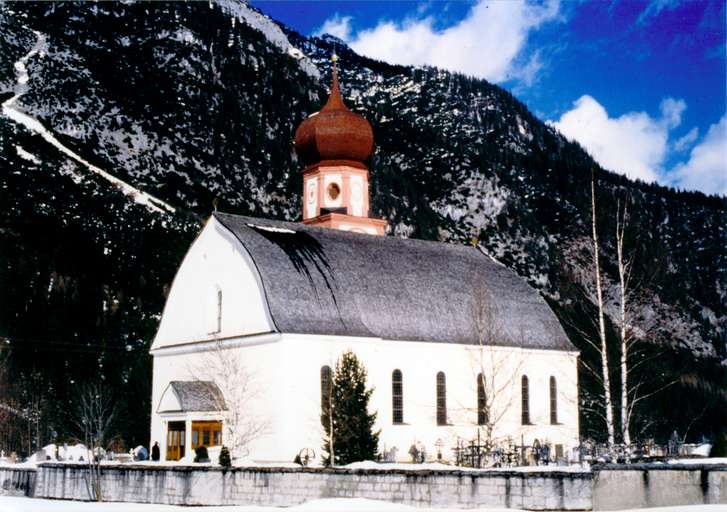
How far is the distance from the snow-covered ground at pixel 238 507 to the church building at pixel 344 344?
29.1 ft

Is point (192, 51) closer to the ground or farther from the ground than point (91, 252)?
farther from the ground

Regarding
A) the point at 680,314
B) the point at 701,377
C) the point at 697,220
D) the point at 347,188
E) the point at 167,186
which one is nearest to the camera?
the point at 347,188

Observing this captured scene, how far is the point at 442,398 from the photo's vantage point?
47094 millimetres

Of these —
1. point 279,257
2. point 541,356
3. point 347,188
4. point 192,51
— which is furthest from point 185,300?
point 192,51

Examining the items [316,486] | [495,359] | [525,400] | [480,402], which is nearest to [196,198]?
[525,400]

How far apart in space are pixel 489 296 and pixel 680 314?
96.0m

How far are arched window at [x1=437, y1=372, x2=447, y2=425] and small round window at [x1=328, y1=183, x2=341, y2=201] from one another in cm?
1396

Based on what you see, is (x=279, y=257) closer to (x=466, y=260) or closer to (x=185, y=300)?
(x=185, y=300)

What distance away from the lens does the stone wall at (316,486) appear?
922 inches

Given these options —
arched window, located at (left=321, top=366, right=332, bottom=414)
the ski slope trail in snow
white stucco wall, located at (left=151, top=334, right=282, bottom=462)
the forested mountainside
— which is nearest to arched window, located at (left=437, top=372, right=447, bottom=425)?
arched window, located at (left=321, top=366, right=332, bottom=414)

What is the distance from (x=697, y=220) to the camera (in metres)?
170

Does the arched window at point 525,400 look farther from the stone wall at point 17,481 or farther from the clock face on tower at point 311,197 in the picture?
the stone wall at point 17,481

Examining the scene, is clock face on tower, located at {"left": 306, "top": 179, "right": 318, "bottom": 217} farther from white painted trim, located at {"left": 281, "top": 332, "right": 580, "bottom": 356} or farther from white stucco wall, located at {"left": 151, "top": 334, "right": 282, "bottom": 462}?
white stucco wall, located at {"left": 151, "top": 334, "right": 282, "bottom": 462}

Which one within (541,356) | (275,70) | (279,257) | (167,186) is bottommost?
(541,356)
